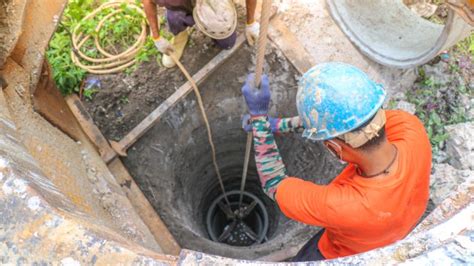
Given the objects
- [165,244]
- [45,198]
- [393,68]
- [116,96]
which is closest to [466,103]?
[393,68]

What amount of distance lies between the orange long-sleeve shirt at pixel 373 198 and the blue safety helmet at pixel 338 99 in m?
0.32

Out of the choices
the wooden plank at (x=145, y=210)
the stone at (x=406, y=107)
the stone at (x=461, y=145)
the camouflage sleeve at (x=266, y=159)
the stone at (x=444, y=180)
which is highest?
the camouflage sleeve at (x=266, y=159)

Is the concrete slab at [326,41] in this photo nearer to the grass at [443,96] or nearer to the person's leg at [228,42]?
the grass at [443,96]

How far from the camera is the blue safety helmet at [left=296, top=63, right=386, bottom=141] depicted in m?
1.97

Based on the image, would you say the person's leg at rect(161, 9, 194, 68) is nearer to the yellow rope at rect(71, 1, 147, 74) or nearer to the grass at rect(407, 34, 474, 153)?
the yellow rope at rect(71, 1, 147, 74)

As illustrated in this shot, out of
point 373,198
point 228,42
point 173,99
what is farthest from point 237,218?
point 373,198

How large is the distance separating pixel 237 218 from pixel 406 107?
256 centimetres

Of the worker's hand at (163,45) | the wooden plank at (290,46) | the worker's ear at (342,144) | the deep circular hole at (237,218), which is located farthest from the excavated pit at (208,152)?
the worker's ear at (342,144)

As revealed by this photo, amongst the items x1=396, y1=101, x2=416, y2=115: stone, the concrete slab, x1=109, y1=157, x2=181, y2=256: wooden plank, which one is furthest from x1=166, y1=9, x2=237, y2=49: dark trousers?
x1=396, y1=101, x2=416, y2=115: stone

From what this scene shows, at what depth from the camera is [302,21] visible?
412 cm

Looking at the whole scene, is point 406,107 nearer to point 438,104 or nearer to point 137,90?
point 438,104

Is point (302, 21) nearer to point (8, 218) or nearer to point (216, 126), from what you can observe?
point (216, 126)

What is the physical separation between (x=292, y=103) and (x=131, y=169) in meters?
1.55

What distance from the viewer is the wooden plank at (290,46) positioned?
3619mm
